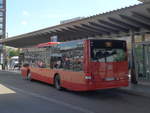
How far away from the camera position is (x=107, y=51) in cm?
1199

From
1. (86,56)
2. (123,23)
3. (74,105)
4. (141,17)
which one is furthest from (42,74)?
(74,105)

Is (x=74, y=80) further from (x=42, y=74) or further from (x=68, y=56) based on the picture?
(x=42, y=74)

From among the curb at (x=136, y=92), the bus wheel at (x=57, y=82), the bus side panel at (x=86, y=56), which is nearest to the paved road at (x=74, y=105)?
the curb at (x=136, y=92)

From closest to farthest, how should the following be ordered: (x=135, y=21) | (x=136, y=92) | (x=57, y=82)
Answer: (x=136, y=92)
(x=57, y=82)
(x=135, y=21)

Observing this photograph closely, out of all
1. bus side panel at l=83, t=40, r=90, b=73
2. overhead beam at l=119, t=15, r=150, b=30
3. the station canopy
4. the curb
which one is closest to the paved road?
the curb

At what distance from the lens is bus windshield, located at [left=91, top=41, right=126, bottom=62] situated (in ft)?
38.3

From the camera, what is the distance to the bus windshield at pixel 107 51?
1166 centimetres

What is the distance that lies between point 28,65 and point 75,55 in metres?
8.54

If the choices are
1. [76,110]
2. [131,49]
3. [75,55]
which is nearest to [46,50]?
[75,55]

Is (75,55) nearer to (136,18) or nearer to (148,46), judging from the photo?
(136,18)

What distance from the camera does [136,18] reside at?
14.4 metres

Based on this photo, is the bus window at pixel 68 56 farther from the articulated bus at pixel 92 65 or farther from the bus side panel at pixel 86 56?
the bus side panel at pixel 86 56

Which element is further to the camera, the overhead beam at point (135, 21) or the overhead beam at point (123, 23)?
the overhead beam at point (123, 23)

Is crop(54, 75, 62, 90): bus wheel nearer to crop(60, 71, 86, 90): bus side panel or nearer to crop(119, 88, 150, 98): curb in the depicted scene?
crop(60, 71, 86, 90): bus side panel
